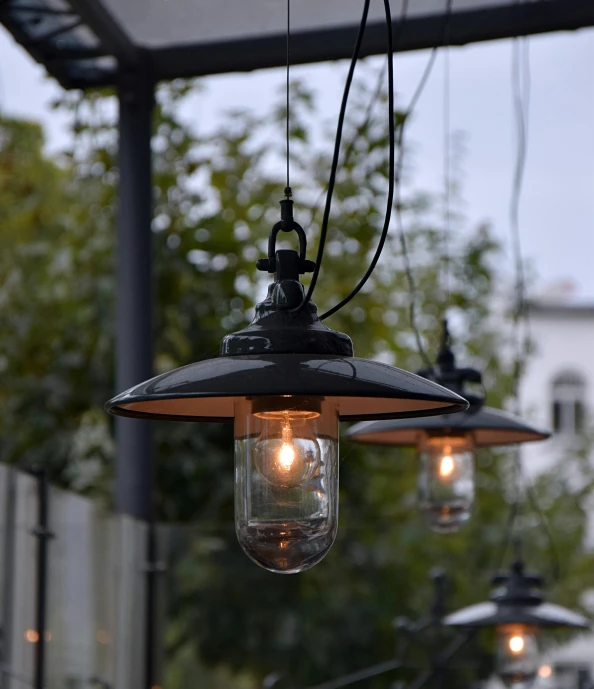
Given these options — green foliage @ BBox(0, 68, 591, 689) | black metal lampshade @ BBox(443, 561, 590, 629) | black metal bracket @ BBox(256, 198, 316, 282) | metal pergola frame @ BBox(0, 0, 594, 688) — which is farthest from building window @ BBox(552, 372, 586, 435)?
black metal bracket @ BBox(256, 198, 316, 282)

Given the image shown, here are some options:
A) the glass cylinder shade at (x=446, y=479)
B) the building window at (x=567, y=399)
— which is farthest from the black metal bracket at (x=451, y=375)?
the building window at (x=567, y=399)

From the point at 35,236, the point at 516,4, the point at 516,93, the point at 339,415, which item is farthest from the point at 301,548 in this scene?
the point at 35,236

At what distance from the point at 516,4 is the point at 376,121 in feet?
5.52

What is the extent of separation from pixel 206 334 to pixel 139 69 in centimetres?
→ 189

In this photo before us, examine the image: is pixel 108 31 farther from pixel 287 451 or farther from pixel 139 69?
pixel 287 451

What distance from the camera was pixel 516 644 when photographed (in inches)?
145

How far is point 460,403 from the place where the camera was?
1.30m

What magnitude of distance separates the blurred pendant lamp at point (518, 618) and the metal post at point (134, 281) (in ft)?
4.26

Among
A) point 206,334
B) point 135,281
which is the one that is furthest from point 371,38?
point 206,334

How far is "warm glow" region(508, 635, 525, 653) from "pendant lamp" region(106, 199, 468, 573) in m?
2.51

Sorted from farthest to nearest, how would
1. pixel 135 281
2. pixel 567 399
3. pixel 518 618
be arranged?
pixel 567 399
pixel 135 281
pixel 518 618

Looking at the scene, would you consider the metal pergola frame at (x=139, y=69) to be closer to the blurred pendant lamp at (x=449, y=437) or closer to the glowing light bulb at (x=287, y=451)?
the blurred pendant lamp at (x=449, y=437)

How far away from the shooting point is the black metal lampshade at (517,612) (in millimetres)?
3285

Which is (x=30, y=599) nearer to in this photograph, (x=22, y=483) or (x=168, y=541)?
(x=22, y=483)
